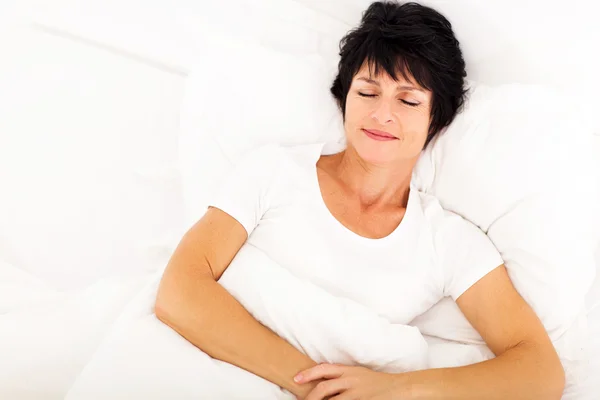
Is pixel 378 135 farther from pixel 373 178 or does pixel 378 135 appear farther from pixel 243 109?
pixel 243 109

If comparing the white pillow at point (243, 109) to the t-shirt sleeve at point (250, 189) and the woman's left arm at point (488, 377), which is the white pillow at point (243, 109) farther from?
the woman's left arm at point (488, 377)

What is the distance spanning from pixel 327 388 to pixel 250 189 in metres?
0.41

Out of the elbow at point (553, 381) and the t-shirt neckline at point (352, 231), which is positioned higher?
the t-shirt neckline at point (352, 231)

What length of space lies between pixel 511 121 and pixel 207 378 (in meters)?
0.80

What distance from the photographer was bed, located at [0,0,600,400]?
121cm

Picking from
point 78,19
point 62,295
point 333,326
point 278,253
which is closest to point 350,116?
point 278,253

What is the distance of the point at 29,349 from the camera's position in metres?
1.06

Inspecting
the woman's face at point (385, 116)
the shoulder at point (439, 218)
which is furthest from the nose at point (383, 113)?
the shoulder at point (439, 218)

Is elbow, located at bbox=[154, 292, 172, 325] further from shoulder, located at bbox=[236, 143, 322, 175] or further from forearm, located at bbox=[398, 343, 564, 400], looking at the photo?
forearm, located at bbox=[398, 343, 564, 400]

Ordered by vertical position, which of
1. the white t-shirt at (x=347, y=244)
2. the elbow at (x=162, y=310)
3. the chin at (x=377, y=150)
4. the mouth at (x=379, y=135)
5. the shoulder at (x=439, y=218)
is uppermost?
the mouth at (x=379, y=135)

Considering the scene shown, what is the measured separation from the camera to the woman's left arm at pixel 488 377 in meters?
1.03

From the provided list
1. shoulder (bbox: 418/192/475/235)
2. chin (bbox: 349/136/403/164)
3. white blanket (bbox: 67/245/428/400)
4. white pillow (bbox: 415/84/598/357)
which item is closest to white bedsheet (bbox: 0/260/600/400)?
white blanket (bbox: 67/245/428/400)

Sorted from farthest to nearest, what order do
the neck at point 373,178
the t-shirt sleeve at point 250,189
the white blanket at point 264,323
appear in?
the neck at point 373,178 < the t-shirt sleeve at point 250,189 < the white blanket at point 264,323

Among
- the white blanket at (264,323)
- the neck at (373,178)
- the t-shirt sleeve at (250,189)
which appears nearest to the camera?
the white blanket at (264,323)
